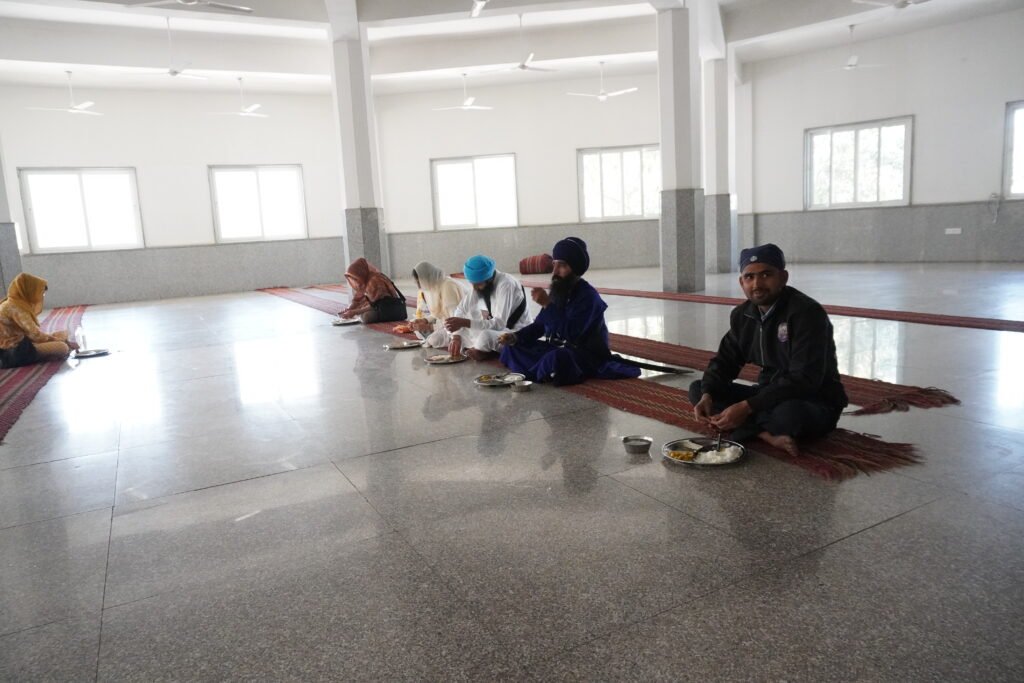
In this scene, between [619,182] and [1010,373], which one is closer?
[1010,373]

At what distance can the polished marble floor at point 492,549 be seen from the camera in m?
1.66

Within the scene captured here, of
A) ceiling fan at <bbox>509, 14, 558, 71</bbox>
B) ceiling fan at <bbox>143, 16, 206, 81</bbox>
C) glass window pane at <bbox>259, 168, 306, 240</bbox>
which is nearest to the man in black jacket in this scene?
ceiling fan at <bbox>509, 14, 558, 71</bbox>

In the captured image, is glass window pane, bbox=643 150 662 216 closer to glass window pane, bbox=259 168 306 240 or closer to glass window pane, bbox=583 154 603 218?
glass window pane, bbox=583 154 603 218

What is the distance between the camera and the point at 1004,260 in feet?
39.4

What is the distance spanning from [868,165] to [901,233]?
1439 millimetres

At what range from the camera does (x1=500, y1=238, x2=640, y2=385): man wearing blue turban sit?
168 inches

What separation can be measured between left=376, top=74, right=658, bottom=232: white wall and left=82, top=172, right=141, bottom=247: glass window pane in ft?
16.7

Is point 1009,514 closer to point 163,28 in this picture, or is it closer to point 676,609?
point 676,609

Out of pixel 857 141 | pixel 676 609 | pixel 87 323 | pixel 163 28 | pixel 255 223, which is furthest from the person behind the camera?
pixel 255 223

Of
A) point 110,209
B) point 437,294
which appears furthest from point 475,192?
point 437,294

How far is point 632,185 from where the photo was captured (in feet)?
50.4

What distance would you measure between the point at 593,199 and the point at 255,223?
24.4 feet

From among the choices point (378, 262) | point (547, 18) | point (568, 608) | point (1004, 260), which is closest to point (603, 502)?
point (568, 608)

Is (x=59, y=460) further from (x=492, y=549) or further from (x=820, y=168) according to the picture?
(x=820, y=168)
